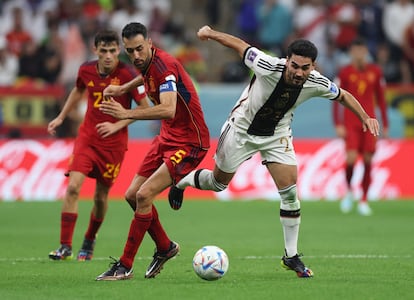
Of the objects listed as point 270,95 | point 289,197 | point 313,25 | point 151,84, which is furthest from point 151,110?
point 313,25

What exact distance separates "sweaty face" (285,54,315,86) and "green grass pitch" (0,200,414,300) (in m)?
1.82

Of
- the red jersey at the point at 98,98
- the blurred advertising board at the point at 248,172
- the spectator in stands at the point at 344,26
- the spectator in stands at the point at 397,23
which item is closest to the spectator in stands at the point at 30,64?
the blurred advertising board at the point at 248,172

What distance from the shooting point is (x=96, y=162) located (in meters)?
11.5

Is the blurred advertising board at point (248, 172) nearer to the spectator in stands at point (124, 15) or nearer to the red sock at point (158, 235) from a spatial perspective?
the spectator in stands at point (124, 15)

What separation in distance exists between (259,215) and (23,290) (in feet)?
28.2

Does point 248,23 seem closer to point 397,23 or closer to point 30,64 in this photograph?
point 397,23

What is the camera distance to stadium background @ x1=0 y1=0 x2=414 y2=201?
19.1m

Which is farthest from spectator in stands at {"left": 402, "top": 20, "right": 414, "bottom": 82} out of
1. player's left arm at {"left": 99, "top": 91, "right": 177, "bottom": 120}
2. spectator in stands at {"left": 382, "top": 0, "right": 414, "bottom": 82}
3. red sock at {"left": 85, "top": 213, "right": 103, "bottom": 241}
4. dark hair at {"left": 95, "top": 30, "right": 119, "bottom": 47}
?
player's left arm at {"left": 99, "top": 91, "right": 177, "bottom": 120}

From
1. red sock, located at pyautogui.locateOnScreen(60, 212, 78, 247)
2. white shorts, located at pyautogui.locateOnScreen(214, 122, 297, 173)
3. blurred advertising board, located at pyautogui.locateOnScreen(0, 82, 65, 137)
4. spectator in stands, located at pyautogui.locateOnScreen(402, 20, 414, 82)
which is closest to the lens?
white shorts, located at pyautogui.locateOnScreen(214, 122, 297, 173)

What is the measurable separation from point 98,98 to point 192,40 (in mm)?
13800

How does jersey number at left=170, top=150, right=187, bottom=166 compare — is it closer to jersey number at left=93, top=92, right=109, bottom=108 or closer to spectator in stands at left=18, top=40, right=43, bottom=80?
jersey number at left=93, top=92, right=109, bottom=108

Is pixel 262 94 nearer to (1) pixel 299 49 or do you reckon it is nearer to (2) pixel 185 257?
(1) pixel 299 49

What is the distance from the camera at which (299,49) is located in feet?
29.7

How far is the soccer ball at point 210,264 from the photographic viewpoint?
355 inches
